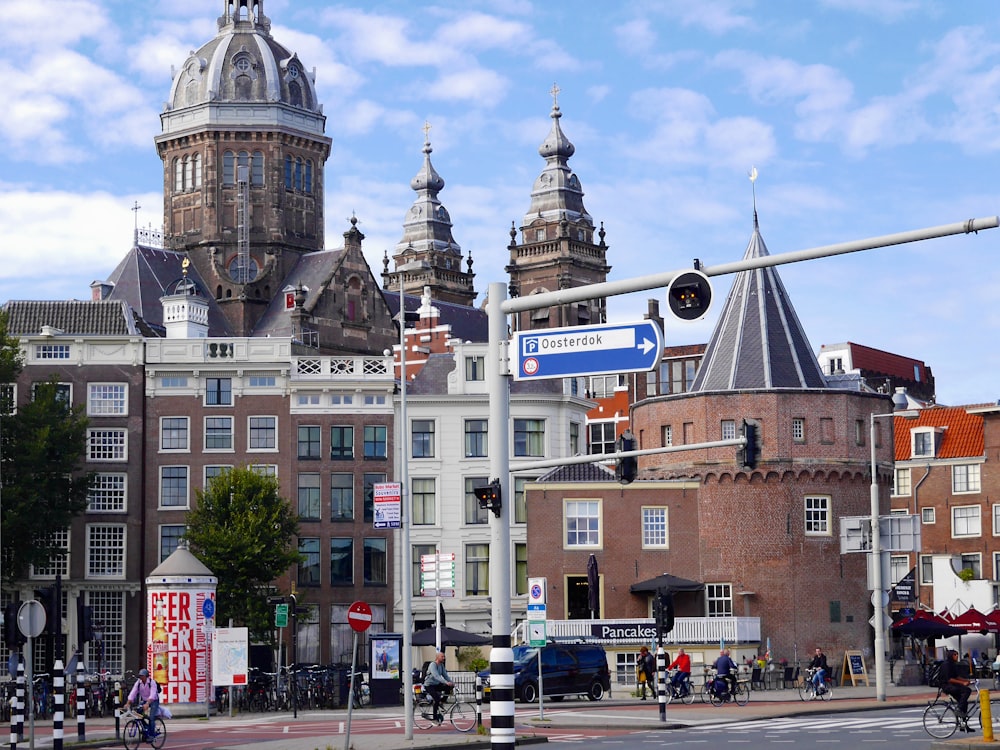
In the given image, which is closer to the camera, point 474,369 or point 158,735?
point 158,735

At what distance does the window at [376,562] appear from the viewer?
227ft

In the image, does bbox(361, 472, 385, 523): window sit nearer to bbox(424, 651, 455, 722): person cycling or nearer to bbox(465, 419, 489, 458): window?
bbox(465, 419, 489, 458): window

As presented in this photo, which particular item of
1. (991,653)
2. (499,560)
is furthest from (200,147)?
(499,560)

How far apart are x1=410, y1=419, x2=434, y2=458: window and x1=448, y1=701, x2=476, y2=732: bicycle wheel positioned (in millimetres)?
31800

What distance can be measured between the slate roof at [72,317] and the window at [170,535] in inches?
325

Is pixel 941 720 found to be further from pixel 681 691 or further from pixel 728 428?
pixel 728 428

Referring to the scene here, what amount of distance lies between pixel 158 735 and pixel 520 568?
3659 centimetres

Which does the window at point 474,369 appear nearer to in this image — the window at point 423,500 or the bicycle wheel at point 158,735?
the window at point 423,500

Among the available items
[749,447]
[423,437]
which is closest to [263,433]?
[423,437]

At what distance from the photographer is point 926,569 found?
8712 cm

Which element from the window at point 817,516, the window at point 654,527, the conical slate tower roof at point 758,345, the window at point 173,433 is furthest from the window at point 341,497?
the window at point 817,516

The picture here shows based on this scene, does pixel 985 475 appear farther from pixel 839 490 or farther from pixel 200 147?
pixel 200 147

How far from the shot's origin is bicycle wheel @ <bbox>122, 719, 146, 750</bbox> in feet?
109

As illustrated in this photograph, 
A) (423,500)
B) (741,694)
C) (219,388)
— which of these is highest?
(219,388)
